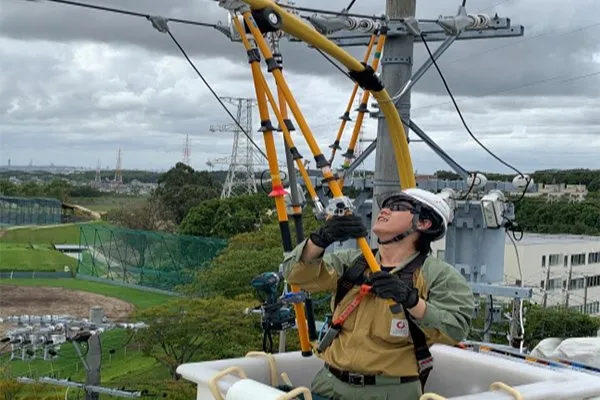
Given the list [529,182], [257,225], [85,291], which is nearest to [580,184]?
[257,225]

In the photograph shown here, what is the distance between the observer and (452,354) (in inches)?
198

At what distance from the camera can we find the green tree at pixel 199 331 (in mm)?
19156

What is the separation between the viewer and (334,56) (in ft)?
14.2

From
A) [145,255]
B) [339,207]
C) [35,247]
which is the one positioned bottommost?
[35,247]

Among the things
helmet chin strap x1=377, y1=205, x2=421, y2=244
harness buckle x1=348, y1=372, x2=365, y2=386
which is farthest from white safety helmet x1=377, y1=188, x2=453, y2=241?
harness buckle x1=348, y1=372, x2=365, y2=386

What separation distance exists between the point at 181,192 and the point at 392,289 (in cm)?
6276

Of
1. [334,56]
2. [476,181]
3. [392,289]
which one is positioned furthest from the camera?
[476,181]

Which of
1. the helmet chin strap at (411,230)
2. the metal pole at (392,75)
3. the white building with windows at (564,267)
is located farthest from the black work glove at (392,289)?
the white building with windows at (564,267)

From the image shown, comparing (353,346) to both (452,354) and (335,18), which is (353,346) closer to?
(452,354)

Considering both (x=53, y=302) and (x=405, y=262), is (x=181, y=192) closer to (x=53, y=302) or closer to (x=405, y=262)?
(x=53, y=302)

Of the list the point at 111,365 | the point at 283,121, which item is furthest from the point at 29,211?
the point at 283,121

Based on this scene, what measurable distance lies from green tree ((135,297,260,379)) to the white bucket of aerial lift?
13.4 m

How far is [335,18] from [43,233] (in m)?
68.5

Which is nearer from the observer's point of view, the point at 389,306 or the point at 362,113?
the point at 389,306
